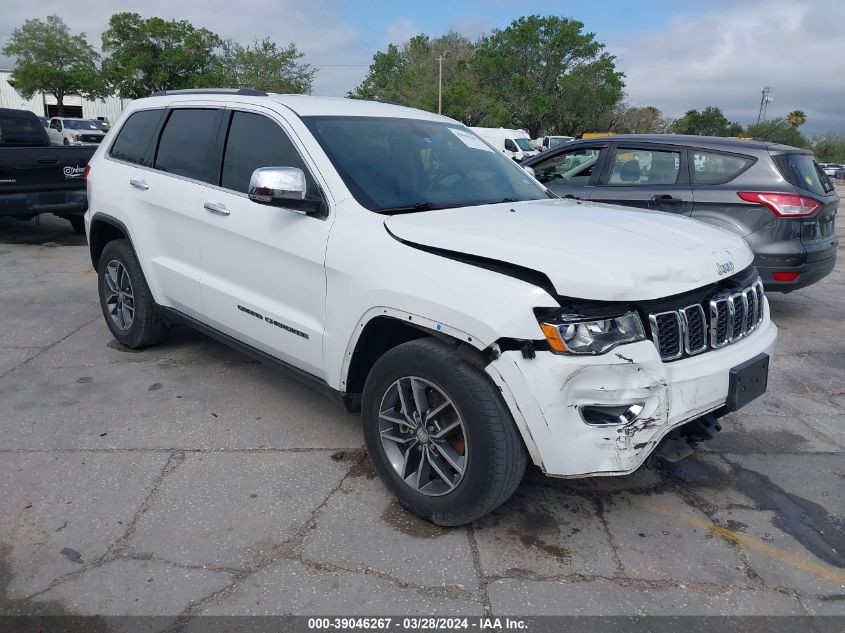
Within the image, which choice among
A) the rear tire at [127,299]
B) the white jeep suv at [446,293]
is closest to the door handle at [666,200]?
the white jeep suv at [446,293]

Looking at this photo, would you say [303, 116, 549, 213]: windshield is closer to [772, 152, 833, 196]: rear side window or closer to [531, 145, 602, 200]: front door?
[531, 145, 602, 200]: front door

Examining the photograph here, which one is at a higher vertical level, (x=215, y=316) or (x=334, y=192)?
(x=334, y=192)

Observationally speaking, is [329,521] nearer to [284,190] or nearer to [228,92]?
[284,190]

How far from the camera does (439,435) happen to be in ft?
9.35

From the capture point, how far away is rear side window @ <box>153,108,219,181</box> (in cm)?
412

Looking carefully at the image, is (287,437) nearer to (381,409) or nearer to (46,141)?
(381,409)

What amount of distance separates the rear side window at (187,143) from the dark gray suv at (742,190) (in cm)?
413

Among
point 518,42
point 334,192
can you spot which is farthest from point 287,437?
point 518,42

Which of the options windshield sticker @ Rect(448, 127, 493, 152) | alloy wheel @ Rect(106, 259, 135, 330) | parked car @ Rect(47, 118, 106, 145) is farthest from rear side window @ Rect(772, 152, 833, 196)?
parked car @ Rect(47, 118, 106, 145)

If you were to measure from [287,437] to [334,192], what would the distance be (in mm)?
1460

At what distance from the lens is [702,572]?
2.73m

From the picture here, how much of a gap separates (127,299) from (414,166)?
2.64 meters

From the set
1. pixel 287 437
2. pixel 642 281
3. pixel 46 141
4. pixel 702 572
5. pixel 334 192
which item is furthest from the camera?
pixel 46 141

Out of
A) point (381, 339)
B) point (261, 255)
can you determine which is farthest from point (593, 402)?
point (261, 255)
